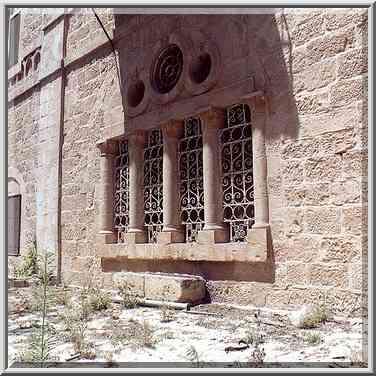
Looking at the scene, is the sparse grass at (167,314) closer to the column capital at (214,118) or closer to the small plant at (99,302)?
the small plant at (99,302)

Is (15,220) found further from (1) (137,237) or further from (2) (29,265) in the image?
(1) (137,237)

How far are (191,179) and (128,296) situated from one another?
1487 mm

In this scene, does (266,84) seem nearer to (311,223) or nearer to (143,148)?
(311,223)

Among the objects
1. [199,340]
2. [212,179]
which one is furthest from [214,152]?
[199,340]

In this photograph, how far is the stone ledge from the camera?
163 inches

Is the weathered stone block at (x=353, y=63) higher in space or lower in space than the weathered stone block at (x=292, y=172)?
higher

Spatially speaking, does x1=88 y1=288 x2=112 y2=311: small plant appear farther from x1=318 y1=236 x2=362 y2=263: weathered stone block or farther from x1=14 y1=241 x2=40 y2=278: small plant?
x1=14 y1=241 x2=40 y2=278: small plant

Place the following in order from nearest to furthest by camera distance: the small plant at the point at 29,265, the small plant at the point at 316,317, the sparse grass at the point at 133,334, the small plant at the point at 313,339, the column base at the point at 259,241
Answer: the small plant at the point at 313,339 < the sparse grass at the point at 133,334 < the small plant at the point at 316,317 < the column base at the point at 259,241 < the small plant at the point at 29,265

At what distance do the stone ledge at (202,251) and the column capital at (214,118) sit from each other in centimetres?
123

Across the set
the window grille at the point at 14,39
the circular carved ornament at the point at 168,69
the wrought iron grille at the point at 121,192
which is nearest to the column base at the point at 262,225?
the circular carved ornament at the point at 168,69

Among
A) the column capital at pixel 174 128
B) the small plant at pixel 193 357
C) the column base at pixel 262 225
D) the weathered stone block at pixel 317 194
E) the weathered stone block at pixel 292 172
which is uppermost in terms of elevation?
the column capital at pixel 174 128

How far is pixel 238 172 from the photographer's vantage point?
4.55 metres

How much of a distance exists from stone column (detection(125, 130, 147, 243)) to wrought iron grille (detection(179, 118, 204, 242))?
71 centimetres

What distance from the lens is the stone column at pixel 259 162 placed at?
4.17m
